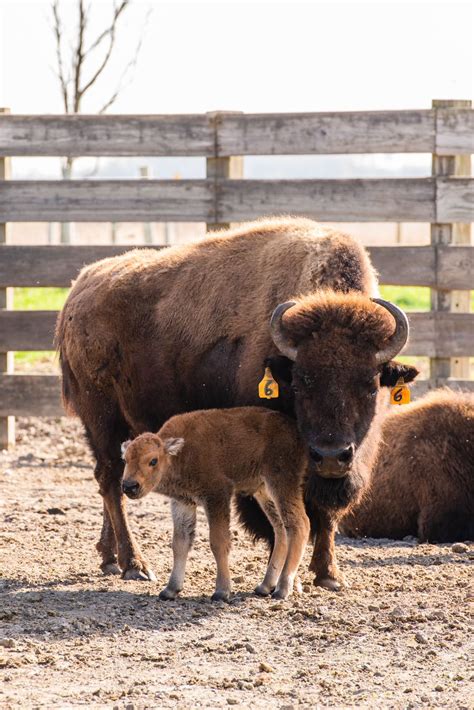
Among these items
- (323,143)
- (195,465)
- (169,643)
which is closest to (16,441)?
(323,143)

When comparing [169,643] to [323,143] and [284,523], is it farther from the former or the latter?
[323,143]

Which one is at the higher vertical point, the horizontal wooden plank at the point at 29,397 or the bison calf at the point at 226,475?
the bison calf at the point at 226,475

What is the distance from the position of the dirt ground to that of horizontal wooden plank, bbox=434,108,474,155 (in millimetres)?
4221

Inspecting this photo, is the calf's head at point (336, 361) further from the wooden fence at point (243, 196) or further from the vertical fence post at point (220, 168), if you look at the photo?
the vertical fence post at point (220, 168)

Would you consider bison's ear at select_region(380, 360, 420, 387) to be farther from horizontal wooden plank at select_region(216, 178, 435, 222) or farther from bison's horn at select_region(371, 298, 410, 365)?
horizontal wooden plank at select_region(216, 178, 435, 222)

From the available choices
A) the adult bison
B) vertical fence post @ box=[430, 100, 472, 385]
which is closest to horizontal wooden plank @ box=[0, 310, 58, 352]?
the adult bison

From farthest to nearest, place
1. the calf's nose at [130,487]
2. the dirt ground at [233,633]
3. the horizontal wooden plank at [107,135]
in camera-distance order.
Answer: the horizontal wooden plank at [107,135] < the calf's nose at [130,487] < the dirt ground at [233,633]

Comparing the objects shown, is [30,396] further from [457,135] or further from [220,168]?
[457,135]

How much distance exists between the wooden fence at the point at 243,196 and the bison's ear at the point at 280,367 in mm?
4671

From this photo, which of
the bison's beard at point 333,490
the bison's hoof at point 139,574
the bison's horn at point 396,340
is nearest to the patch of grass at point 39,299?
the bison's hoof at point 139,574

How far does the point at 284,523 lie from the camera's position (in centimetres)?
662

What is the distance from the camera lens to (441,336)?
11289 millimetres

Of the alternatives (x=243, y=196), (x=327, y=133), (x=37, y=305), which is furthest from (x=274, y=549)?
(x=37, y=305)

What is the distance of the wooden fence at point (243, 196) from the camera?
11.3 m
